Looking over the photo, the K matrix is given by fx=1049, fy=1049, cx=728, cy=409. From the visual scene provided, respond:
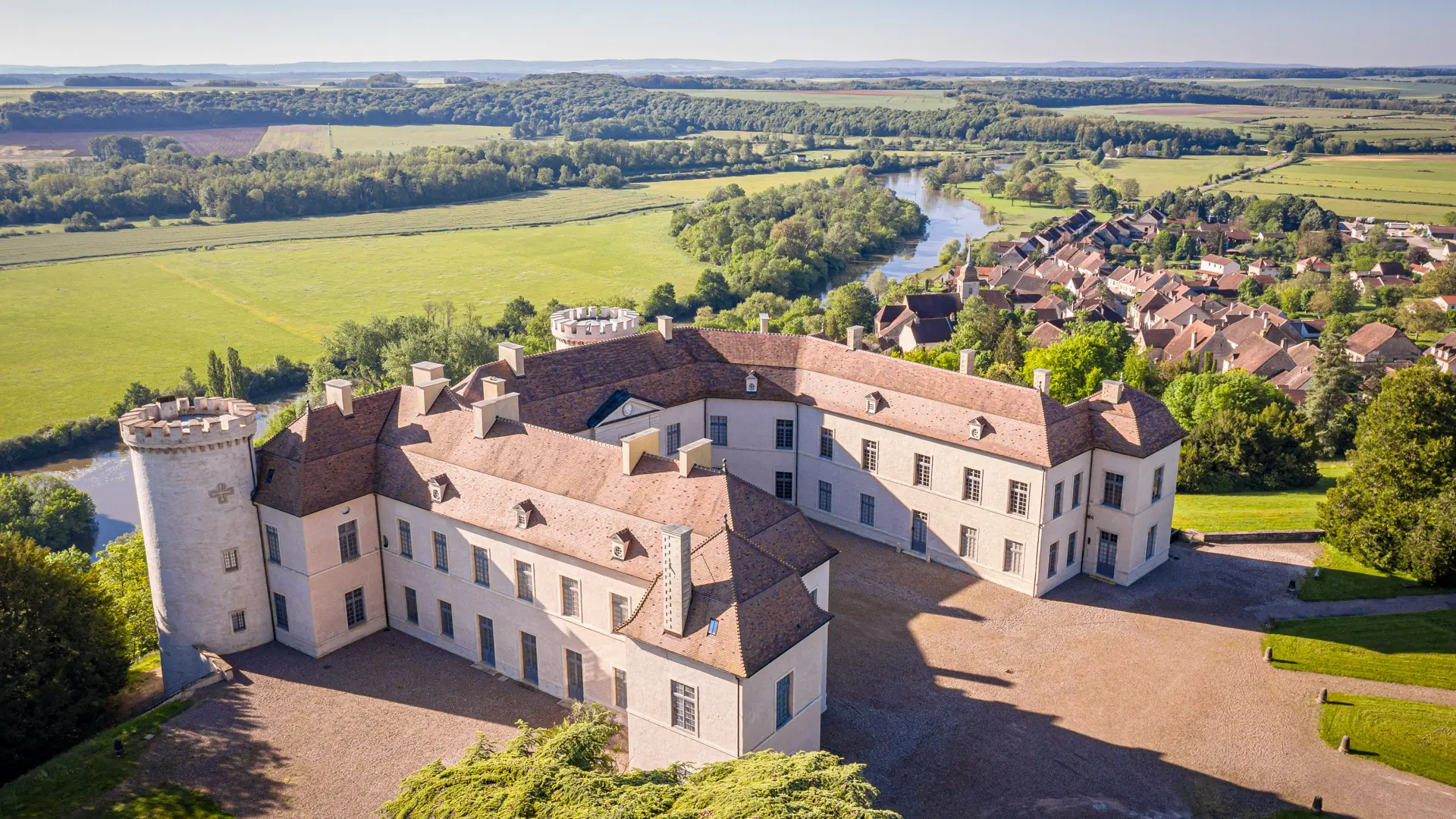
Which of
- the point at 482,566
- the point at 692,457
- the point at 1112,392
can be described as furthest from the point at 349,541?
the point at 1112,392

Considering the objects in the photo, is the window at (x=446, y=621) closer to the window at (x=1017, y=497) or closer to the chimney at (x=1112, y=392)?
the window at (x=1017, y=497)

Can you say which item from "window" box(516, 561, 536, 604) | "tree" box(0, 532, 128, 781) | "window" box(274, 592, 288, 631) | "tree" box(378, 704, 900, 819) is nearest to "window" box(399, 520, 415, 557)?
"window" box(274, 592, 288, 631)

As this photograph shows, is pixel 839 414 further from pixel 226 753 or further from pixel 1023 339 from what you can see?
pixel 1023 339

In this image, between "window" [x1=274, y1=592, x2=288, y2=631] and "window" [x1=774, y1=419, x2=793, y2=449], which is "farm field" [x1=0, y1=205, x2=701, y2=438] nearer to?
"window" [x1=274, y1=592, x2=288, y2=631]

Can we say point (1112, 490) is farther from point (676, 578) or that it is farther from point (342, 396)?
point (342, 396)

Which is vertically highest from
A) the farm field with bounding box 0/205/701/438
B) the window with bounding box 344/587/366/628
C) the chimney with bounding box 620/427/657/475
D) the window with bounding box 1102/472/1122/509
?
the chimney with bounding box 620/427/657/475

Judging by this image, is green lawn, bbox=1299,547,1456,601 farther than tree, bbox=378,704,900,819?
Yes
